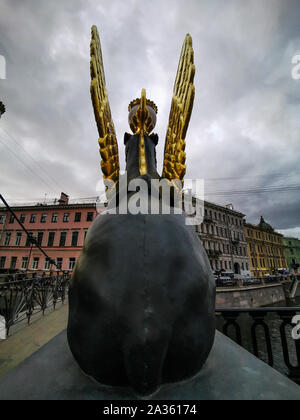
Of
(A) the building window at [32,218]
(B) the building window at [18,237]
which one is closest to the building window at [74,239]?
(A) the building window at [32,218]

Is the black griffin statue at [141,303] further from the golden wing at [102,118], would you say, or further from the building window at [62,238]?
the building window at [62,238]

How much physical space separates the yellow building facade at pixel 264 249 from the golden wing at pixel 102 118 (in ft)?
144

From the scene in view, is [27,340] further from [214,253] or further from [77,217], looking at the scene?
[214,253]

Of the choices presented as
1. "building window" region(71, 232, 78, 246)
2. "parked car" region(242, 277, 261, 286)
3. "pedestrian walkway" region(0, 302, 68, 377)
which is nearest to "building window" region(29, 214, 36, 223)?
"building window" region(71, 232, 78, 246)

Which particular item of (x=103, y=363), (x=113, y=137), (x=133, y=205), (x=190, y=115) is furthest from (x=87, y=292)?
(x=190, y=115)

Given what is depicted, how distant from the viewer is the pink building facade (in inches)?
1061

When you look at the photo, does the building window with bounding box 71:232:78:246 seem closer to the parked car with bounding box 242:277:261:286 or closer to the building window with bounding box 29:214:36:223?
the building window with bounding box 29:214:36:223

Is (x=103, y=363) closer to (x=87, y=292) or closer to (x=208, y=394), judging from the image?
(x=87, y=292)

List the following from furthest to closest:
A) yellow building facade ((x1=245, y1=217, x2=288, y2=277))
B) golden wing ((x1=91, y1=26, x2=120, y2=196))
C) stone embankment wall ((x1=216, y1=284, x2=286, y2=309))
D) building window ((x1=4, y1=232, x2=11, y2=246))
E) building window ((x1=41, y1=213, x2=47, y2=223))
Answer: yellow building facade ((x1=245, y1=217, x2=288, y2=277)) → building window ((x1=41, y1=213, x2=47, y2=223)) → building window ((x1=4, y1=232, x2=11, y2=246)) → stone embankment wall ((x1=216, y1=284, x2=286, y2=309)) → golden wing ((x1=91, y1=26, x2=120, y2=196))

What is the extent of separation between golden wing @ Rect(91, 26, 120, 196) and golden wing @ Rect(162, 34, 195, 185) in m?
0.57

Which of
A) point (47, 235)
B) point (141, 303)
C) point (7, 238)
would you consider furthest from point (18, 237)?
point (141, 303)

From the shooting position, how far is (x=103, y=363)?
1.03 metres

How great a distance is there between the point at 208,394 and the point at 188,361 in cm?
16

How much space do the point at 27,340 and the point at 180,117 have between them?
5252mm
